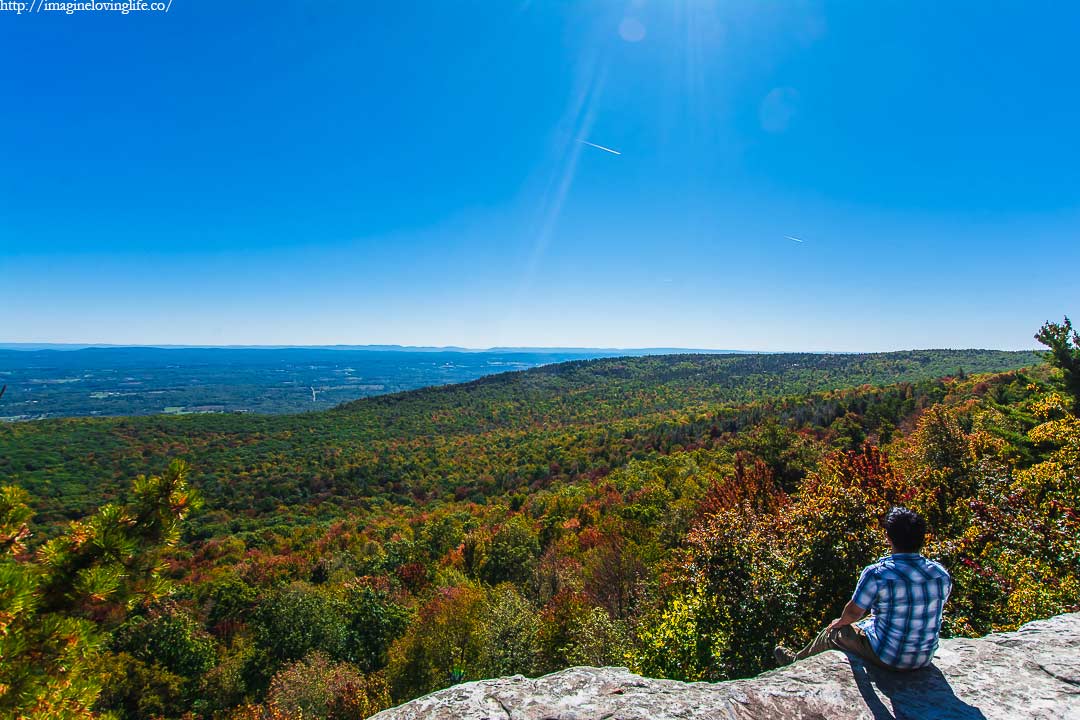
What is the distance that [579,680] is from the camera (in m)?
4.86

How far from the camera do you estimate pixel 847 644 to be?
15.8 feet

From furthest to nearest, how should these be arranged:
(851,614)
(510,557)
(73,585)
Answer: (510,557), (851,614), (73,585)

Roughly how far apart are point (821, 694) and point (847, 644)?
861 mm

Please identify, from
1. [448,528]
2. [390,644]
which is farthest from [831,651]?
[448,528]

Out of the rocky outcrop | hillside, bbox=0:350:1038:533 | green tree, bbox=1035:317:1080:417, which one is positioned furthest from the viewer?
hillside, bbox=0:350:1038:533

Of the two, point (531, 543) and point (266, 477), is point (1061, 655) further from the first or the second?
point (266, 477)

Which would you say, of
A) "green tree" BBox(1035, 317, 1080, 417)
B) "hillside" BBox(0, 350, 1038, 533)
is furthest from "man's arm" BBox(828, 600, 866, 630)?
"hillside" BBox(0, 350, 1038, 533)

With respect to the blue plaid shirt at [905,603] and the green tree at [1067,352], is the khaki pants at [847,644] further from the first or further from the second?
the green tree at [1067,352]

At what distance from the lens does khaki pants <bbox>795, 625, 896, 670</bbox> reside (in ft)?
15.1

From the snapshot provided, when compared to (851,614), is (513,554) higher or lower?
lower

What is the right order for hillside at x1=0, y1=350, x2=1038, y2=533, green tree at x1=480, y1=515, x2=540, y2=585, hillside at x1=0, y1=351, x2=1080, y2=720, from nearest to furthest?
hillside at x1=0, y1=351, x2=1080, y2=720 → green tree at x1=480, y1=515, x2=540, y2=585 → hillside at x1=0, y1=350, x2=1038, y2=533

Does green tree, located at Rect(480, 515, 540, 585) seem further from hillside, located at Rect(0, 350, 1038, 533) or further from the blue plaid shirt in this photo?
hillside, located at Rect(0, 350, 1038, 533)

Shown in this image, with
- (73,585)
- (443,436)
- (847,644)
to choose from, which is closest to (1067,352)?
(847,644)

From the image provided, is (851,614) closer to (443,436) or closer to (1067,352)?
(1067,352)
